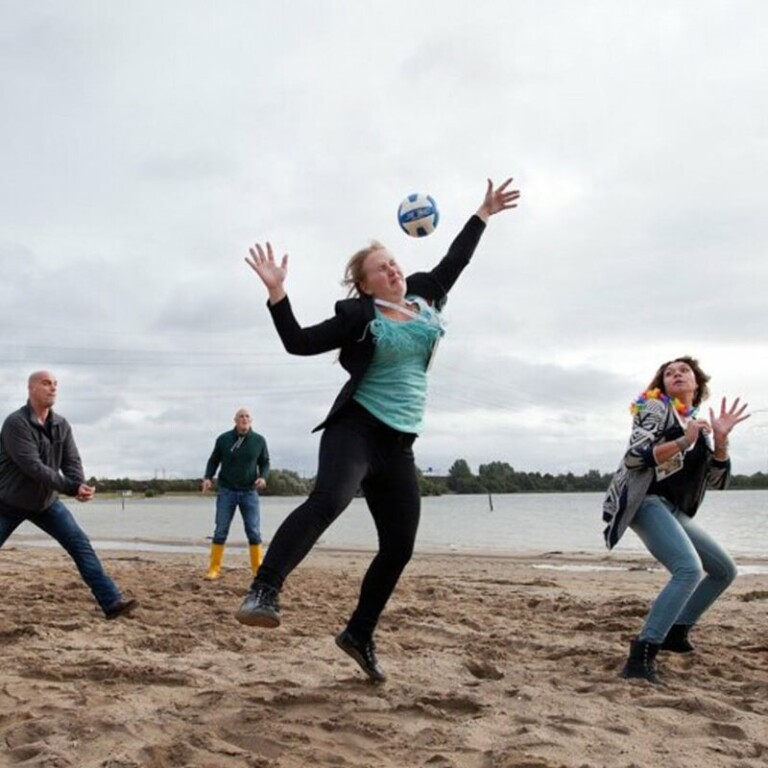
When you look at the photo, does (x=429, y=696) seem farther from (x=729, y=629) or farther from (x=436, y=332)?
(x=729, y=629)

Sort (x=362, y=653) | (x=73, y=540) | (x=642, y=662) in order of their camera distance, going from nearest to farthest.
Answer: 1. (x=362, y=653)
2. (x=642, y=662)
3. (x=73, y=540)

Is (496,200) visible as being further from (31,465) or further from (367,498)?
(31,465)

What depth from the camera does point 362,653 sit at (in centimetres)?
458

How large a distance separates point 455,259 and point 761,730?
2888 millimetres

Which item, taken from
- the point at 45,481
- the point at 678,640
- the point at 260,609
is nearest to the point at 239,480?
the point at 45,481

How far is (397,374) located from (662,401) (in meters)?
2.02

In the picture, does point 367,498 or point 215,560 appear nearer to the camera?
point 367,498

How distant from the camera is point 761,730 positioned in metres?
3.95

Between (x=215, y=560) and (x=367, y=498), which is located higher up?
(x=367, y=498)

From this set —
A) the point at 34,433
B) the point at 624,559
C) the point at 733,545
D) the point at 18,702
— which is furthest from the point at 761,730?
the point at 733,545

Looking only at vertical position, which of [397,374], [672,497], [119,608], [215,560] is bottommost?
[215,560]

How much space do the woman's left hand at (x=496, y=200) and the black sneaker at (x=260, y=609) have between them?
2631mm

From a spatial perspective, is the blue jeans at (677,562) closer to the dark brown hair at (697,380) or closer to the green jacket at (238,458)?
the dark brown hair at (697,380)

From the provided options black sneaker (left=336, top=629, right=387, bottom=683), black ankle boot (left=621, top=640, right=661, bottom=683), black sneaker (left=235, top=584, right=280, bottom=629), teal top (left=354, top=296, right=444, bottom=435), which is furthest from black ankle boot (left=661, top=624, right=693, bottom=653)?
black sneaker (left=235, top=584, right=280, bottom=629)
